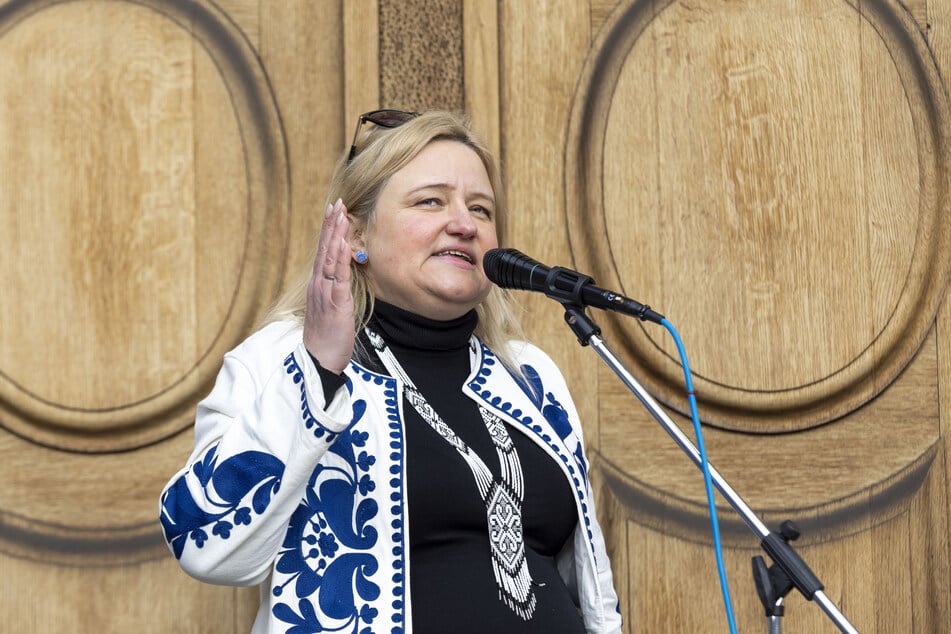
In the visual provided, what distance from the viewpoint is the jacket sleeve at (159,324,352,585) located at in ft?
4.53

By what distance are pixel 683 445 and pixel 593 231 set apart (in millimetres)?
805

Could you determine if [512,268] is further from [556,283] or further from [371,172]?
[371,172]

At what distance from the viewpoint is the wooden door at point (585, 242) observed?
76.4 inches

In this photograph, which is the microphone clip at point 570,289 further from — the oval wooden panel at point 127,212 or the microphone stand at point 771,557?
the oval wooden panel at point 127,212

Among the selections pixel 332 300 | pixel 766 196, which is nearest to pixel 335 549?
pixel 332 300

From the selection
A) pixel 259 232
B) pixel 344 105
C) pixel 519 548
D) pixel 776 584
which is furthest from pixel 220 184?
pixel 776 584

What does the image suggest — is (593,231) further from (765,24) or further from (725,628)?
(725,628)

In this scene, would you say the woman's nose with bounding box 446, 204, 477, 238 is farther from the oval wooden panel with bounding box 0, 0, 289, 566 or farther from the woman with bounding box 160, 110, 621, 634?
the oval wooden panel with bounding box 0, 0, 289, 566

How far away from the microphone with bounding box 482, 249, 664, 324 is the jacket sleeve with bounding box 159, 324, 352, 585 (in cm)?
26

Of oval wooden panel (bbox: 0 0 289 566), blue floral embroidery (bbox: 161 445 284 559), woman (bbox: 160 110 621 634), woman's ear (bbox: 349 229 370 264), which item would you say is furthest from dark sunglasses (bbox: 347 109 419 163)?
blue floral embroidery (bbox: 161 445 284 559)

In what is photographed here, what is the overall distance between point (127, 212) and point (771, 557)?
1.25m

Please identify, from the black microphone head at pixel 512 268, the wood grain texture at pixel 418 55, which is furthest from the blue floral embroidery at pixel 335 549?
the wood grain texture at pixel 418 55

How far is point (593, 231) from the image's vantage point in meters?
2.10

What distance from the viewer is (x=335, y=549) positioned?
1.51 meters
